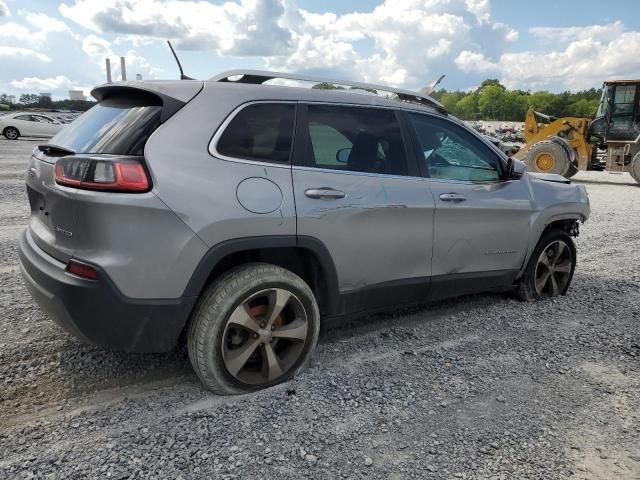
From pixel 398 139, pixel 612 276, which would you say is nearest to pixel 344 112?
pixel 398 139

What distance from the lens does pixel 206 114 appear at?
2791 mm

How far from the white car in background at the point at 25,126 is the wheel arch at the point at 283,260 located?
24019 mm

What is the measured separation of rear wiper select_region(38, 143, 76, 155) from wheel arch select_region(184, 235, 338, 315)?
0.95 meters

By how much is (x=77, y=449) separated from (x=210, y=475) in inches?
27.3

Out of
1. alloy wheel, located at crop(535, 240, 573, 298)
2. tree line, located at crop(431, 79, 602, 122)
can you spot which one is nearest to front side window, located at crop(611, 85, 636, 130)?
alloy wheel, located at crop(535, 240, 573, 298)

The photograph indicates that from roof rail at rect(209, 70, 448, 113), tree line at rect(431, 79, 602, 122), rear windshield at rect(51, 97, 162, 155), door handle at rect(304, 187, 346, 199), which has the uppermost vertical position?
tree line at rect(431, 79, 602, 122)

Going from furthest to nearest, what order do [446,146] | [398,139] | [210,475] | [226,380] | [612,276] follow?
[612,276], [446,146], [398,139], [226,380], [210,475]

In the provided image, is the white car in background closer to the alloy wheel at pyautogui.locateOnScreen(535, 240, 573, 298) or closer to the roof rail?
the roof rail

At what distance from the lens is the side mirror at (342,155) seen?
3237mm

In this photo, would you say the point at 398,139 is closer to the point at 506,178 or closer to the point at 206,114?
the point at 506,178

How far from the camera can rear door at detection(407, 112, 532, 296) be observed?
12.1 feet

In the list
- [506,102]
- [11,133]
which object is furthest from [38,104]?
[506,102]

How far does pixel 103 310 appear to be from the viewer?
2.54m

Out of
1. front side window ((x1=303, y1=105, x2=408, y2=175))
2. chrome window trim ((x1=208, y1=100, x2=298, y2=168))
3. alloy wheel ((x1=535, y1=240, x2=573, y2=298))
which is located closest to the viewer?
chrome window trim ((x1=208, y1=100, x2=298, y2=168))
